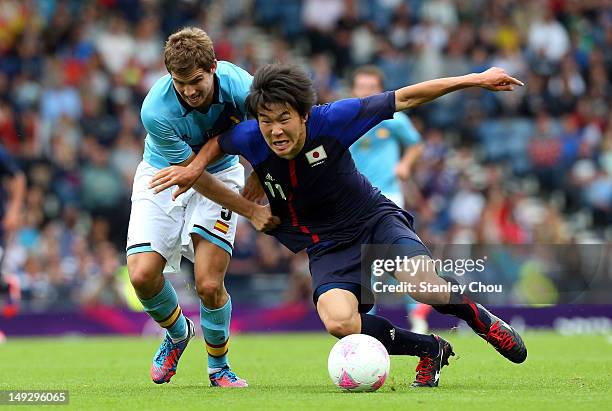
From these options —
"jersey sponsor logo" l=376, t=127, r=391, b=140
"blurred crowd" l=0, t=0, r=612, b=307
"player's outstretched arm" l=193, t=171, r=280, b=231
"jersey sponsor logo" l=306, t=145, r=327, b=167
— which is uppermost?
"jersey sponsor logo" l=306, t=145, r=327, b=167

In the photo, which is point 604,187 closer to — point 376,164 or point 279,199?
point 376,164

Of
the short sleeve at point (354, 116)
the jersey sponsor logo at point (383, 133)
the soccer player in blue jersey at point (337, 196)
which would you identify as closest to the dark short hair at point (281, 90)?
the soccer player in blue jersey at point (337, 196)

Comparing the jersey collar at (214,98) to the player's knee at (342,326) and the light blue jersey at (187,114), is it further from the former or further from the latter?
the player's knee at (342,326)

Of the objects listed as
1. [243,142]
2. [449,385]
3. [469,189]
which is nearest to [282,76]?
[243,142]

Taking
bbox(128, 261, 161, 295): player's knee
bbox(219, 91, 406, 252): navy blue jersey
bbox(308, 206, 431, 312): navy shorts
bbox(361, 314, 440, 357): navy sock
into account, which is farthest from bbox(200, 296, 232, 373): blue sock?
bbox(361, 314, 440, 357): navy sock

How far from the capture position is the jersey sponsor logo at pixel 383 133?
39.1 ft

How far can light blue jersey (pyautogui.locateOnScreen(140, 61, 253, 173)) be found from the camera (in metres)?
7.82

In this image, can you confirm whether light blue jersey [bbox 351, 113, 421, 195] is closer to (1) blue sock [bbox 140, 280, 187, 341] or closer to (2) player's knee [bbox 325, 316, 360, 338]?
(1) blue sock [bbox 140, 280, 187, 341]

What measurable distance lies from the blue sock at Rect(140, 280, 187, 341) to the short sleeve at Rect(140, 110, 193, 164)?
3.42ft

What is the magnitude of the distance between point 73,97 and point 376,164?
28.4 feet

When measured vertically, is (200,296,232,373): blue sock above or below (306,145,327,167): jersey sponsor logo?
below

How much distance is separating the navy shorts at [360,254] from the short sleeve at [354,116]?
0.64 m

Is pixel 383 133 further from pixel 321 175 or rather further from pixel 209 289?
pixel 321 175

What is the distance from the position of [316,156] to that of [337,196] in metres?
0.36
